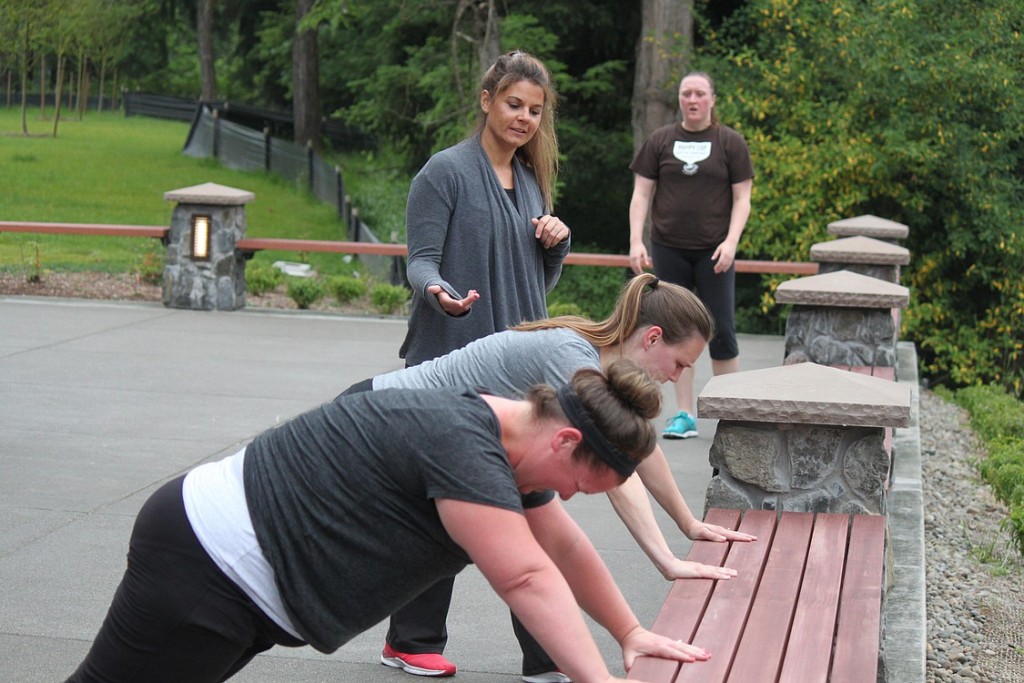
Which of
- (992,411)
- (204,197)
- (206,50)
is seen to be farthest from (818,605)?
(206,50)

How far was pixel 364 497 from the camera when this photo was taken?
241cm

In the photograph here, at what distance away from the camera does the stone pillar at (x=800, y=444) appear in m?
4.18

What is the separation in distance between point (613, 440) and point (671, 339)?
3.34 feet

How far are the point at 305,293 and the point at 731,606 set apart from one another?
8.95 meters

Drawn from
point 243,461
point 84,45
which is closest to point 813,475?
point 243,461

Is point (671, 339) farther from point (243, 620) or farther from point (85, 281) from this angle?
point (85, 281)

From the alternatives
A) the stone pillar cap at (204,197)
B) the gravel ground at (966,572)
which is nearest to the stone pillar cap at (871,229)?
the gravel ground at (966,572)

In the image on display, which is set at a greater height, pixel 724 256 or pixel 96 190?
pixel 724 256

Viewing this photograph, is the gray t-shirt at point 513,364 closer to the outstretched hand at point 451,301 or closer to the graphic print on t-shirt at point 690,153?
the outstretched hand at point 451,301

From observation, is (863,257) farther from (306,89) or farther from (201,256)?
(306,89)

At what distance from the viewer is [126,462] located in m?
6.42

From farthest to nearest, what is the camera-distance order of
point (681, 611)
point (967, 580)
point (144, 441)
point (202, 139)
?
point (202, 139), point (144, 441), point (967, 580), point (681, 611)

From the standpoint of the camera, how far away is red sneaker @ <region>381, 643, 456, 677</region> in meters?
4.08

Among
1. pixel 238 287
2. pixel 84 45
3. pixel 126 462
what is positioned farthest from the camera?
pixel 84 45
